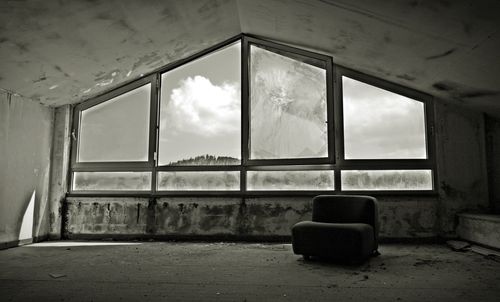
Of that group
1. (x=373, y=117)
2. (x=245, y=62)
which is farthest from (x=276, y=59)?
(x=373, y=117)

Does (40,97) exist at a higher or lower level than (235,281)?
higher

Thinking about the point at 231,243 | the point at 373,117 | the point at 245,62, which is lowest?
the point at 231,243

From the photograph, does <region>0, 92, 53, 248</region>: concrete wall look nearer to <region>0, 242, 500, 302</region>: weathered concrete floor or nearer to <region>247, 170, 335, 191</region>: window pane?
<region>0, 242, 500, 302</region>: weathered concrete floor

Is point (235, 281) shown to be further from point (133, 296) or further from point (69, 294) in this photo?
point (69, 294)

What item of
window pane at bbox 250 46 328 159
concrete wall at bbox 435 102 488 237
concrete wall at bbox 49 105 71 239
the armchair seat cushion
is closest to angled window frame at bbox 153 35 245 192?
window pane at bbox 250 46 328 159

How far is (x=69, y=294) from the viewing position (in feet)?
8.71

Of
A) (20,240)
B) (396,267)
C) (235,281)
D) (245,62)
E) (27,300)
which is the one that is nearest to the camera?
(27,300)

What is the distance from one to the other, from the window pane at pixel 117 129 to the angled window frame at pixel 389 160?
9.78ft

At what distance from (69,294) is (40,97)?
3547 mm

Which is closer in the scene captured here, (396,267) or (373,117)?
(396,267)

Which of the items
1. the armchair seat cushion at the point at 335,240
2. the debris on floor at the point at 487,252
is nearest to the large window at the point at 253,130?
the debris on floor at the point at 487,252

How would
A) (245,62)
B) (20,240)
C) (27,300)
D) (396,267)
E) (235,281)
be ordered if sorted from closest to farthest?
(27,300)
(235,281)
(396,267)
(20,240)
(245,62)

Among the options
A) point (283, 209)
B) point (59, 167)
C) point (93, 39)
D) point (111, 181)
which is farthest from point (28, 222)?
point (283, 209)

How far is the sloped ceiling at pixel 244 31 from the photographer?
348 cm
